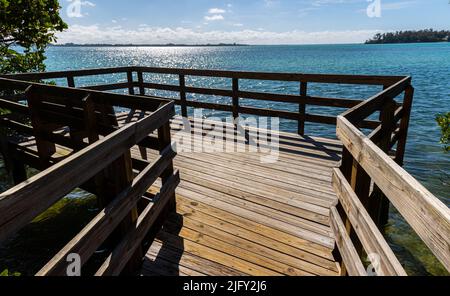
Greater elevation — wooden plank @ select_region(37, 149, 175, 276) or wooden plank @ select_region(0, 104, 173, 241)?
wooden plank @ select_region(0, 104, 173, 241)

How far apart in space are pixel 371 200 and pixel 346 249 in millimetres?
1962

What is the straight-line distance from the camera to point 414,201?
1.54 metres

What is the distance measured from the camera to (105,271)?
2.51 metres

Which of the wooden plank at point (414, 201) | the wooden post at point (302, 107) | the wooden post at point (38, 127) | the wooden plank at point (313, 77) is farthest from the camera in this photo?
the wooden post at point (302, 107)

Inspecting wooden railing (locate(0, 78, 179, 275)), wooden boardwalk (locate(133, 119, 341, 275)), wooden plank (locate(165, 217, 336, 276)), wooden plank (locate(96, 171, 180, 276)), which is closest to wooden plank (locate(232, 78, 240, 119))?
wooden boardwalk (locate(133, 119, 341, 275))

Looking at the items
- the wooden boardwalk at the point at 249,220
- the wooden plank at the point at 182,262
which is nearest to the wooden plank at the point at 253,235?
the wooden boardwalk at the point at 249,220

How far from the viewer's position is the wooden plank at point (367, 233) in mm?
1742

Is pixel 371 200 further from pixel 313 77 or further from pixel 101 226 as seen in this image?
pixel 101 226

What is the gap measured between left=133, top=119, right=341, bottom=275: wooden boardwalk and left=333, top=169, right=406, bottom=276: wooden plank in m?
0.65

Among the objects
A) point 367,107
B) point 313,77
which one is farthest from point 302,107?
point 367,107

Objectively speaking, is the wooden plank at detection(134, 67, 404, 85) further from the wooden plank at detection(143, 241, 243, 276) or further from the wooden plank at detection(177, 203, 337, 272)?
the wooden plank at detection(143, 241, 243, 276)

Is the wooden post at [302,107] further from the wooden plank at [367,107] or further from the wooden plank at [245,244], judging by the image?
the wooden plank at [245,244]

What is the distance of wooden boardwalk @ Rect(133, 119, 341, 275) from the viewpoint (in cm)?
332

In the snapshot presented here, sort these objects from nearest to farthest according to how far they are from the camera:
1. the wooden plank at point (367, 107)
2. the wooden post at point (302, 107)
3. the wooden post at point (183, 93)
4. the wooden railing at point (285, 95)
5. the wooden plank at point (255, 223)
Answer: the wooden plank at point (367, 107)
the wooden plank at point (255, 223)
the wooden railing at point (285, 95)
the wooden post at point (302, 107)
the wooden post at point (183, 93)
